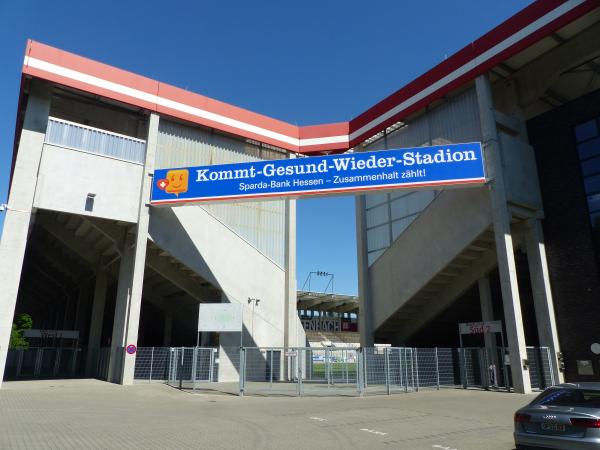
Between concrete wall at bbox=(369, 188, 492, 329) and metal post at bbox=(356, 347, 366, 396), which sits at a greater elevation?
concrete wall at bbox=(369, 188, 492, 329)

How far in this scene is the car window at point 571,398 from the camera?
7.03 meters

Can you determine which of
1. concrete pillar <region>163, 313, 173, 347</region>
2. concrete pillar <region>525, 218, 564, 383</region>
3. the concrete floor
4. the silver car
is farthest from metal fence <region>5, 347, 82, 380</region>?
the silver car

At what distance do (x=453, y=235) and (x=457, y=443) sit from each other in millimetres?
15486

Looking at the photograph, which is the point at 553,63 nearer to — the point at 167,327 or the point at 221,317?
the point at 221,317

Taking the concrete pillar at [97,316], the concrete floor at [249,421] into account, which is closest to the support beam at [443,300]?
the concrete floor at [249,421]

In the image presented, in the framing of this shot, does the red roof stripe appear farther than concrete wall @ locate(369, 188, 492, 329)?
No

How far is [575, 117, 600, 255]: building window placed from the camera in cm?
2183

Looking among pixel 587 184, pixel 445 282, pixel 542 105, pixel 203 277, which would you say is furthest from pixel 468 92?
pixel 203 277

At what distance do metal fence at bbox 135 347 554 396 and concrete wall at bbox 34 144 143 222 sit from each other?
283 inches

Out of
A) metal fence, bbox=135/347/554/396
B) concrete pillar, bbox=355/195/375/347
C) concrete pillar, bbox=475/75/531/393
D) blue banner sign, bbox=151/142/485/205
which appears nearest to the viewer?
metal fence, bbox=135/347/554/396

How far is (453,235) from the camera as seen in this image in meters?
23.5

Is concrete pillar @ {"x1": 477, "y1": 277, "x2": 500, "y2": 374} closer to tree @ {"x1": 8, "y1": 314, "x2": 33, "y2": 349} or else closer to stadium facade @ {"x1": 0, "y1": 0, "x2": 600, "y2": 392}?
stadium facade @ {"x1": 0, "y1": 0, "x2": 600, "y2": 392}

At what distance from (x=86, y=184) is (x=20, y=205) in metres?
2.94

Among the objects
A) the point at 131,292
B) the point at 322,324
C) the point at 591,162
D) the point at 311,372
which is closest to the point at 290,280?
the point at 311,372
